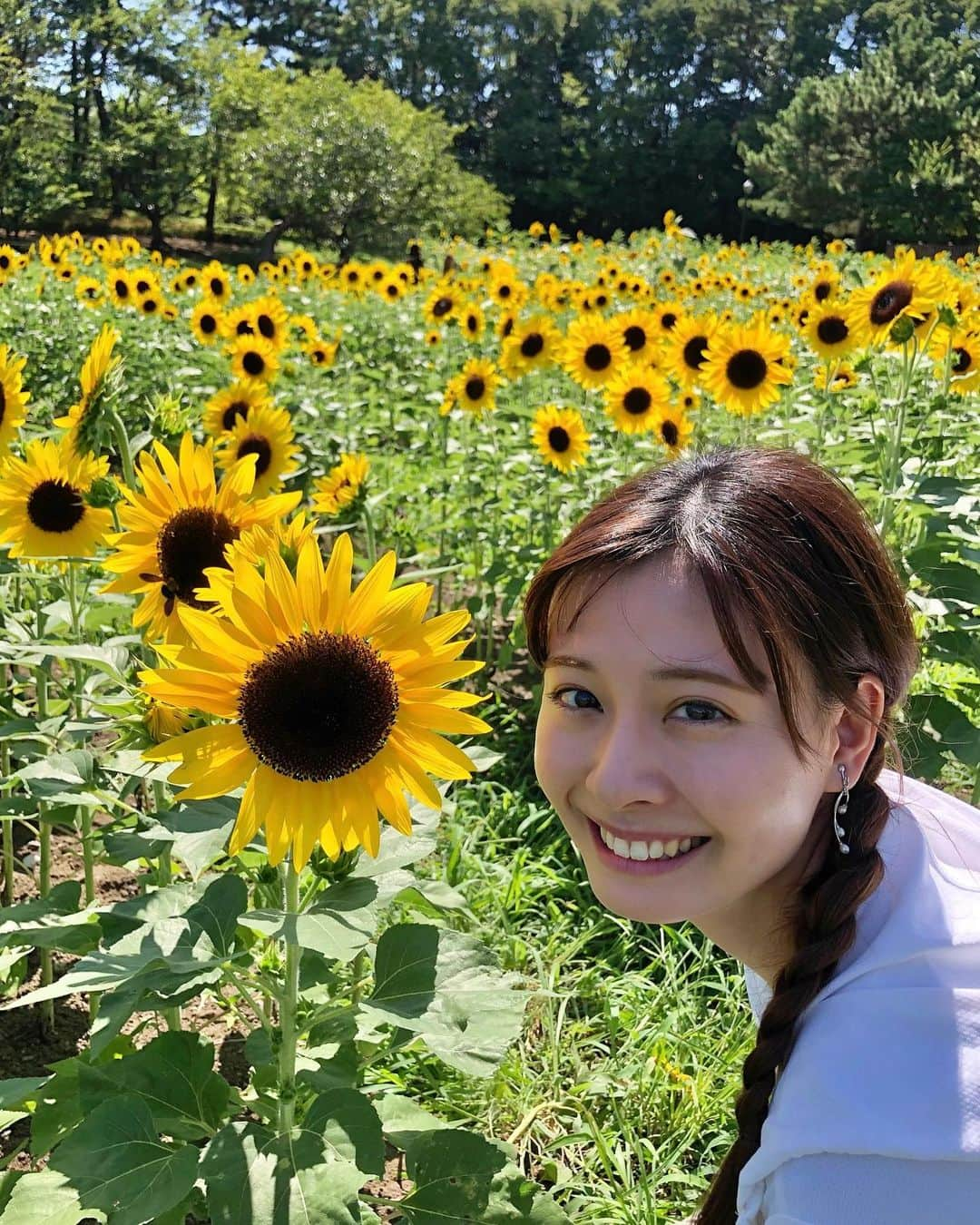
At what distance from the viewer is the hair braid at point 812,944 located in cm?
120

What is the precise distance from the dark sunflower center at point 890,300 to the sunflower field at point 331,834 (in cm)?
2

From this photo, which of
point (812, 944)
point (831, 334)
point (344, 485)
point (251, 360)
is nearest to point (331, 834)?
point (812, 944)

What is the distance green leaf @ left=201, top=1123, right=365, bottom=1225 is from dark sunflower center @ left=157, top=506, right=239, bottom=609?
719mm

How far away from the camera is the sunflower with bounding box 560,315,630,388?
5137 mm

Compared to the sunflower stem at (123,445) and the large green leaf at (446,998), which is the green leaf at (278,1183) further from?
the sunflower stem at (123,445)

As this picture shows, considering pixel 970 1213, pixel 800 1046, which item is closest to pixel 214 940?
pixel 800 1046

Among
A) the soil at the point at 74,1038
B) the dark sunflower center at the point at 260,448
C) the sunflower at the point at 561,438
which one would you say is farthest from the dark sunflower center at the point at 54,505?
the sunflower at the point at 561,438

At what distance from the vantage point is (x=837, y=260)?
12289 mm

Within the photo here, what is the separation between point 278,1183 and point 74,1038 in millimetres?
1175

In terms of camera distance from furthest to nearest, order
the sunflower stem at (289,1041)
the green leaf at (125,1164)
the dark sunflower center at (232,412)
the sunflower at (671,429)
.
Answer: the sunflower at (671,429), the dark sunflower center at (232,412), the sunflower stem at (289,1041), the green leaf at (125,1164)

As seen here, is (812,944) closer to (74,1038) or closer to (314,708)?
(314,708)

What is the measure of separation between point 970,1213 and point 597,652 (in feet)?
2.04

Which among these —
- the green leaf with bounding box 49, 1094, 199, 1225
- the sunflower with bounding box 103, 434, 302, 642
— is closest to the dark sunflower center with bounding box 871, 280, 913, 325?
the sunflower with bounding box 103, 434, 302, 642

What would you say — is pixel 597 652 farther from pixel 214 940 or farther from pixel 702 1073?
pixel 702 1073
